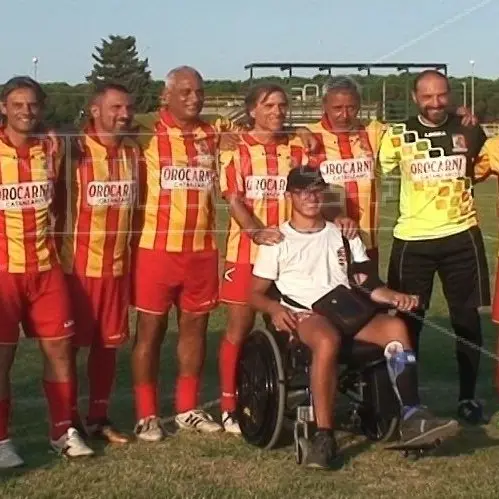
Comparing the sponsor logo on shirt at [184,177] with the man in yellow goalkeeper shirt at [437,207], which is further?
the man in yellow goalkeeper shirt at [437,207]

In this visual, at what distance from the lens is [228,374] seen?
219 inches

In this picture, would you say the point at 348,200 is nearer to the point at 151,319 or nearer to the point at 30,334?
the point at 151,319

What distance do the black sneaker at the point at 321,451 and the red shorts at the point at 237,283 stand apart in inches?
38.5

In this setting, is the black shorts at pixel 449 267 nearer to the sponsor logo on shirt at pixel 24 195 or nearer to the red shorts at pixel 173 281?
the red shorts at pixel 173 281

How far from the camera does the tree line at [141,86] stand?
5141 millimetres

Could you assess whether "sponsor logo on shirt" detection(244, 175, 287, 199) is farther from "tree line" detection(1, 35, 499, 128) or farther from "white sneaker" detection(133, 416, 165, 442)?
"white sneaker" detection(133, 416, 165, 442)

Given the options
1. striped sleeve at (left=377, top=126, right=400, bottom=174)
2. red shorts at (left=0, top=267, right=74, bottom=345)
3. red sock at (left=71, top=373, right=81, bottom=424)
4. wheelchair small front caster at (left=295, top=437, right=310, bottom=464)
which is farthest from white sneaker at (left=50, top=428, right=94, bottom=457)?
striped sleeve at (left=377, top=126, right=400, bottom=174)

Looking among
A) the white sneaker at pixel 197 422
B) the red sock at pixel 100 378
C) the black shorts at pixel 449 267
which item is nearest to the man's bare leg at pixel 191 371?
the white sneaker at pixel 197 422

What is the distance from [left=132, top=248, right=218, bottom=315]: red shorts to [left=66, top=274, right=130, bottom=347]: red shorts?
0.08m

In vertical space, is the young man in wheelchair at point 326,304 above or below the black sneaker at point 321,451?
A: above

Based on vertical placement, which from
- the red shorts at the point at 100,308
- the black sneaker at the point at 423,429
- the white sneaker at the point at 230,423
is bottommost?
the white sneaker at the point at 230,423

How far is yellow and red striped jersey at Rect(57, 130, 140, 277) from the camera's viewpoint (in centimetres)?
501

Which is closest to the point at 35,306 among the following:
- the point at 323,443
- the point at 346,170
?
the point at 323,443

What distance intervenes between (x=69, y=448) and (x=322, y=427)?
115 centimetres
